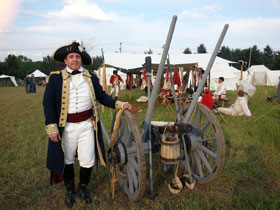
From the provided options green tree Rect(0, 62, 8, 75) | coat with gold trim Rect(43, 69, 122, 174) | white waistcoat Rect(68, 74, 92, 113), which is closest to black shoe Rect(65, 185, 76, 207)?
coat with gold trim Rect(43, 69, 122, 174)

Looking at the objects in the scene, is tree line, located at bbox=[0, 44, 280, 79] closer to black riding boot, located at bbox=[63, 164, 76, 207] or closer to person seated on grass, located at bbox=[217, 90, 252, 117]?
person seated on grass, located at bbox=[217, 90, 252, 117]

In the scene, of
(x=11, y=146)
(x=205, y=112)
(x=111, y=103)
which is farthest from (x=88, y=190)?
(x=11, y=146)

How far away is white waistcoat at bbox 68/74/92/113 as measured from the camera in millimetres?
2240

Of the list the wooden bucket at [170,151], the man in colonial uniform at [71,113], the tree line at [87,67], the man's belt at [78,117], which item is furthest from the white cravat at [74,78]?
the tree line at [87,67]

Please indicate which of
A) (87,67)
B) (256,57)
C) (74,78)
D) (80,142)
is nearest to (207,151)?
(80,142)

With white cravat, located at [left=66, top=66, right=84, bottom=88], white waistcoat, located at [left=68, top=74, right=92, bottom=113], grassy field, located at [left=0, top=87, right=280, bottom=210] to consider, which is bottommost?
grassy field, located at [left=0, top=87, right=280, bottom=210]

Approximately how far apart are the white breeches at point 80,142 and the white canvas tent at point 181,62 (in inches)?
322

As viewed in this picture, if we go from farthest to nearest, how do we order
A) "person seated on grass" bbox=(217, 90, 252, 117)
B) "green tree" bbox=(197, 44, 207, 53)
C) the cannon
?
"green tree" bbox=(197, 44, 207, 53) < "person seated on grass" bbox=(217, 90, 252, 117) < the cannon

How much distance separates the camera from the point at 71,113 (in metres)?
2.24

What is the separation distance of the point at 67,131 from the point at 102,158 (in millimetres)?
501

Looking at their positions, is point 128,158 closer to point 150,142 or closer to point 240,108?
point 150,142

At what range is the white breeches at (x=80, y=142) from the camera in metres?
2.26

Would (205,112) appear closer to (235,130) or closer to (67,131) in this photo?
(67,131)

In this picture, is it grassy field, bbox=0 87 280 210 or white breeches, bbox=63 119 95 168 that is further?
grassy field, bbox=0 87 280 210
